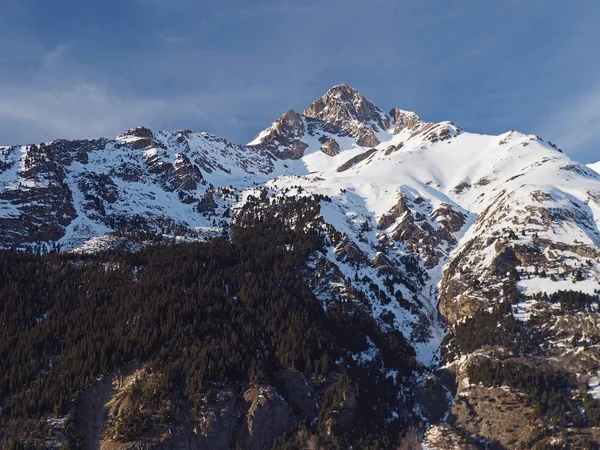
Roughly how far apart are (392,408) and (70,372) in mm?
63468

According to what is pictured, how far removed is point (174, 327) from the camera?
116875 mm

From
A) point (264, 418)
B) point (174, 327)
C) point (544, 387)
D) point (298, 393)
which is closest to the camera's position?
point (264, 418)

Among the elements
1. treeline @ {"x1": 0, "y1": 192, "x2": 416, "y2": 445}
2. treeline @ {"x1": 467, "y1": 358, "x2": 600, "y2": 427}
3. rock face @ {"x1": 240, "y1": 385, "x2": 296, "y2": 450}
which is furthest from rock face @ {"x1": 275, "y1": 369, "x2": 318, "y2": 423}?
treeline @ {"x1": 467, "y1": 358, "x2": 600, "y2": 427}

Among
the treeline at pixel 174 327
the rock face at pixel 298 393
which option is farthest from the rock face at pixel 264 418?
→ the treeline at pixel 174 327

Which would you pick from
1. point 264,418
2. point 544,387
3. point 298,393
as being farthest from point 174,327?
point 544,387

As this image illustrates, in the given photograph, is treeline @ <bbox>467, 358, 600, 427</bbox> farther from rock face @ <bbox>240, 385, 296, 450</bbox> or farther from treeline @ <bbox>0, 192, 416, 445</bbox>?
rock face @ <bbox>240, 385, 296, 450</bbox>

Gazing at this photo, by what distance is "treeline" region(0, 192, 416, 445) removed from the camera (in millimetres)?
104000

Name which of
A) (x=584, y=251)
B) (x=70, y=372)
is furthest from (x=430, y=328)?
(x=70, y=372)

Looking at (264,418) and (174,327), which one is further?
(174,327)

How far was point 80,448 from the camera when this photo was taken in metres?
91.9

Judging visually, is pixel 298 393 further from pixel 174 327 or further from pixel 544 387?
pixel 544 387

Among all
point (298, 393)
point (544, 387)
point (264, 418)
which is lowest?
point (264, 418)

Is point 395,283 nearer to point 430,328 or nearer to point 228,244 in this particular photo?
point 430,328

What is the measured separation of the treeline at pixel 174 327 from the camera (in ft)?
341
